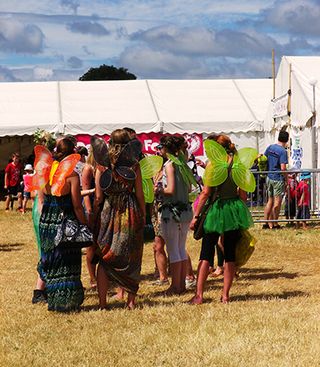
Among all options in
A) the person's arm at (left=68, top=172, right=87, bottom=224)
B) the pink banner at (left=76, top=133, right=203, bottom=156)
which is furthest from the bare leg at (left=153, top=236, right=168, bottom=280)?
the pink banner at (left=76, top=133, right=203, bottom=156)

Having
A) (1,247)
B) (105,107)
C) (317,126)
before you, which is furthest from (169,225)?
(105,107)

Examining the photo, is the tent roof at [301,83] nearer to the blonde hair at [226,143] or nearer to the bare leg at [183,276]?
the bare leg at [183,276]

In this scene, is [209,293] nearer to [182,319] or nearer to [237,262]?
[237,262]

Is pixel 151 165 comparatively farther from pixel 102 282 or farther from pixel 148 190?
pixel 102 282

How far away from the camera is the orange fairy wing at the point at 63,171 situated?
275 inches

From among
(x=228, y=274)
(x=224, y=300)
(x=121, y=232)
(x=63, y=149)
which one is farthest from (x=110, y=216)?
(x=224, y=300)

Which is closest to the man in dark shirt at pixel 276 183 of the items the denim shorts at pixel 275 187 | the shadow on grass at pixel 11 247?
the denim shorts at pixel 275 187

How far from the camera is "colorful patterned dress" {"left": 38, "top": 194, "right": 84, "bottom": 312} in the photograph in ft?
23.5

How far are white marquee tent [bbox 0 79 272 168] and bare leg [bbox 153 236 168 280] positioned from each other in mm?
12894

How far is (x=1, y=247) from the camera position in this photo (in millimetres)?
13133

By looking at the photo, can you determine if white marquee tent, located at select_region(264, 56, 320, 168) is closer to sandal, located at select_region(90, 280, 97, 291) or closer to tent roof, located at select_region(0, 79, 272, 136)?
tent roof, located at select_region(0, 79, 272, 136)

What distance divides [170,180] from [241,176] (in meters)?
0.82

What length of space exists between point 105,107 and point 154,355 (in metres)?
17.7

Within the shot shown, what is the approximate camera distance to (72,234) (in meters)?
7.02
